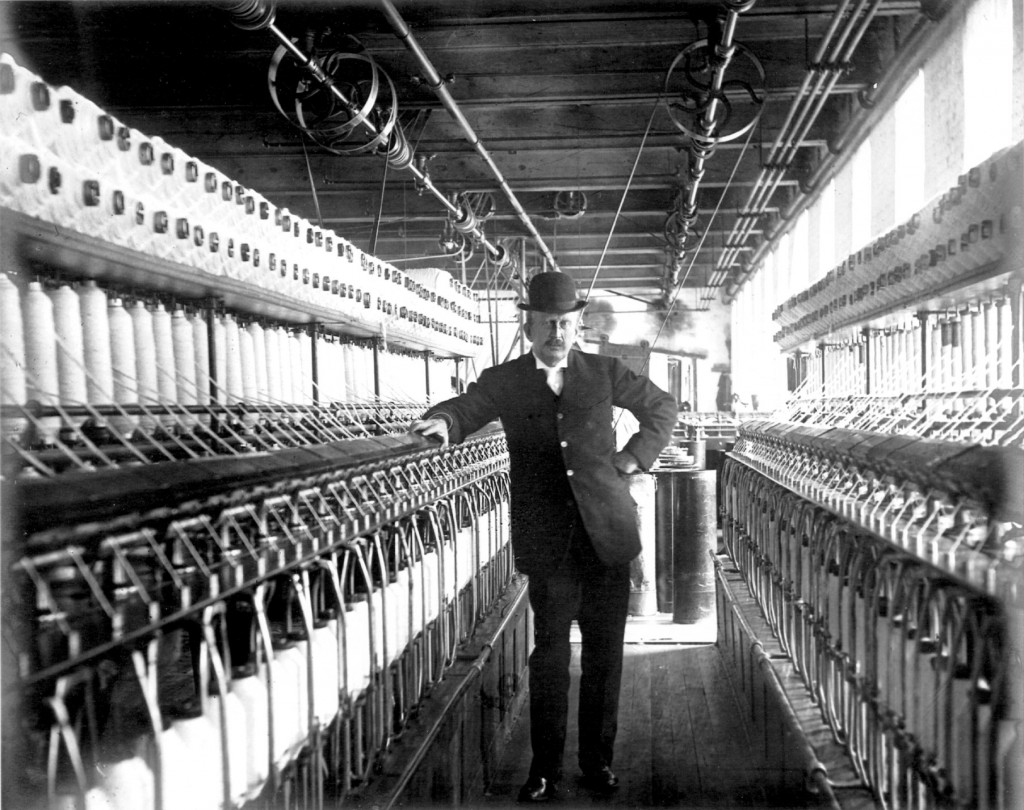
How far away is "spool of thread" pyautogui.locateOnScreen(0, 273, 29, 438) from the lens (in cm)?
204

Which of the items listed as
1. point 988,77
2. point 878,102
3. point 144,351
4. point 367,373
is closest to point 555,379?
point 144,351

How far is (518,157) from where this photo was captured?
329 inches

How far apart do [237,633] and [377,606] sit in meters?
0.44

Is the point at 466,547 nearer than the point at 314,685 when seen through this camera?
No

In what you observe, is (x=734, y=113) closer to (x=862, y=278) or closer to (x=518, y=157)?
(x=518, y=157)

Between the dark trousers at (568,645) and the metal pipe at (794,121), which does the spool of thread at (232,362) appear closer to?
the dark trousers at (568,645)

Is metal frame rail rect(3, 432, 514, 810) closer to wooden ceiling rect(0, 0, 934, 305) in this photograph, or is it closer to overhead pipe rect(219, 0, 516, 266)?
overhead pipe rect(219, 0, 516, 266)

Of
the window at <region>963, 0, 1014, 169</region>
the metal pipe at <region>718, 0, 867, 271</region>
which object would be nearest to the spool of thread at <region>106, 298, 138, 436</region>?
the metal pipe at <region>718, 0, 867, 271</region>

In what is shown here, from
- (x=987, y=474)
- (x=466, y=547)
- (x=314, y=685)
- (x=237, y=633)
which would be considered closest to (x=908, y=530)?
(x=987, y=474)

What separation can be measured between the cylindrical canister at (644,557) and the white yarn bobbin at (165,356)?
475cm

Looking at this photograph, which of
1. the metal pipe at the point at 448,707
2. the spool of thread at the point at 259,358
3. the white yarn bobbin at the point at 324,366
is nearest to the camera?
the metal pipe at the point at 448,707

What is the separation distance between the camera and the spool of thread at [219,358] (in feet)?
10.5

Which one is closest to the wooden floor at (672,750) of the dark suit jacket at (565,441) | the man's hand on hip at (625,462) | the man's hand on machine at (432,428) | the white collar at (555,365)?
the dark suit jacket at (565,441)

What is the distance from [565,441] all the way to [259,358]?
1.21 m
